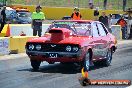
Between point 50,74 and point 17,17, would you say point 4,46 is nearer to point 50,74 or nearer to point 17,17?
point 50,74

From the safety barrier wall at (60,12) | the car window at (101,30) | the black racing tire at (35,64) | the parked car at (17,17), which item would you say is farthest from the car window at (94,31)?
the safety barrier wall at (60,12)

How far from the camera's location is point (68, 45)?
12867 mm

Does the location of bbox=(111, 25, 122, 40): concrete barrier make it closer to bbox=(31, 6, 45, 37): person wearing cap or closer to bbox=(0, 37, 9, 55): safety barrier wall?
bbox=(31, 6, 45, 37): person wearing cap

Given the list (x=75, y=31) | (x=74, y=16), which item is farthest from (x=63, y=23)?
(x=74, y=16)

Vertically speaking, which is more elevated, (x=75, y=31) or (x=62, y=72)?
(x=75, y=31)

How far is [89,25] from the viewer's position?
14258 mm

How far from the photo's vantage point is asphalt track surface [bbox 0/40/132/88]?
10709mm

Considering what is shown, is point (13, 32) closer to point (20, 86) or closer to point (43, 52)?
point (43, 52)

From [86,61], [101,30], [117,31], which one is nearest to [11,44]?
[101,30]

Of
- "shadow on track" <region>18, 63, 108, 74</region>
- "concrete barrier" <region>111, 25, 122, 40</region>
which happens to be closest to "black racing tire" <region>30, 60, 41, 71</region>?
"shadow on track" <region>18, 63, 108, 74</region>

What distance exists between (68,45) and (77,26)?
147cm

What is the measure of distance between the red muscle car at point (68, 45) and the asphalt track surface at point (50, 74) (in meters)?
0.38

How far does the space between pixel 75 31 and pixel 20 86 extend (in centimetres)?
408

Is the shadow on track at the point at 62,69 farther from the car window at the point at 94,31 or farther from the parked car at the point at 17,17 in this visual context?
the parked car at the point at 17,17
